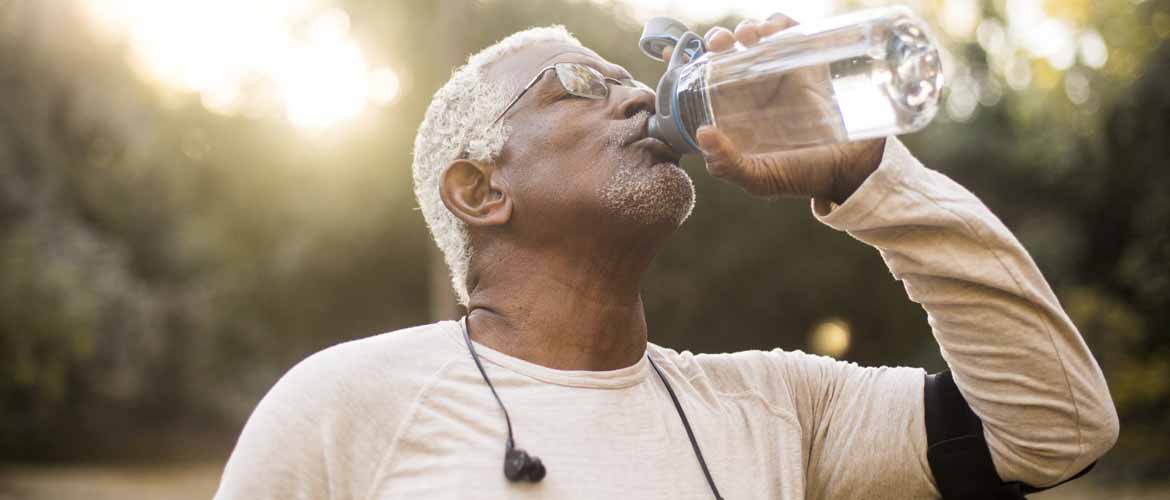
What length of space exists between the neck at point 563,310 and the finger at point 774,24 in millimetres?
573

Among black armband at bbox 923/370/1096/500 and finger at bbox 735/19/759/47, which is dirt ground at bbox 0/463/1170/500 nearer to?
black armband at bbox 923/370/1096/500

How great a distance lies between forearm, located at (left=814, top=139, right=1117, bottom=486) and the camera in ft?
6.96

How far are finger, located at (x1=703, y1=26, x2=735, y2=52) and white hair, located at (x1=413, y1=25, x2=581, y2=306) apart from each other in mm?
604

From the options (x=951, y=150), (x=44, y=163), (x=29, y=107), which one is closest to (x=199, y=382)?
(x=44, y=163)

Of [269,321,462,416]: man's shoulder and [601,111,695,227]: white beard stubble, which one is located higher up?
[601,111,695,227]: white beard stubble

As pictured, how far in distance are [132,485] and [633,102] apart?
618 inches

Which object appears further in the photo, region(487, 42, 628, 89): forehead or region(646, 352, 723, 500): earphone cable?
region(487, 42, 628, 89): forehead

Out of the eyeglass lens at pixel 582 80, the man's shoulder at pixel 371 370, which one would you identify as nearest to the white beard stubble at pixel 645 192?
the eyeglass lens at pixel 582 80

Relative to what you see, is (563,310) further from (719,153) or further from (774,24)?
(774,24)

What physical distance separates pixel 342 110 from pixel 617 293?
11.0 meters

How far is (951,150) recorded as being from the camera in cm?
1634

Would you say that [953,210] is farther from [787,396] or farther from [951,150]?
[951,150]

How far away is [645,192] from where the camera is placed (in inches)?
93.4

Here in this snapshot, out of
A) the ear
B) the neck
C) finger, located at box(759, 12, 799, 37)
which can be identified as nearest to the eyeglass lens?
the ear
